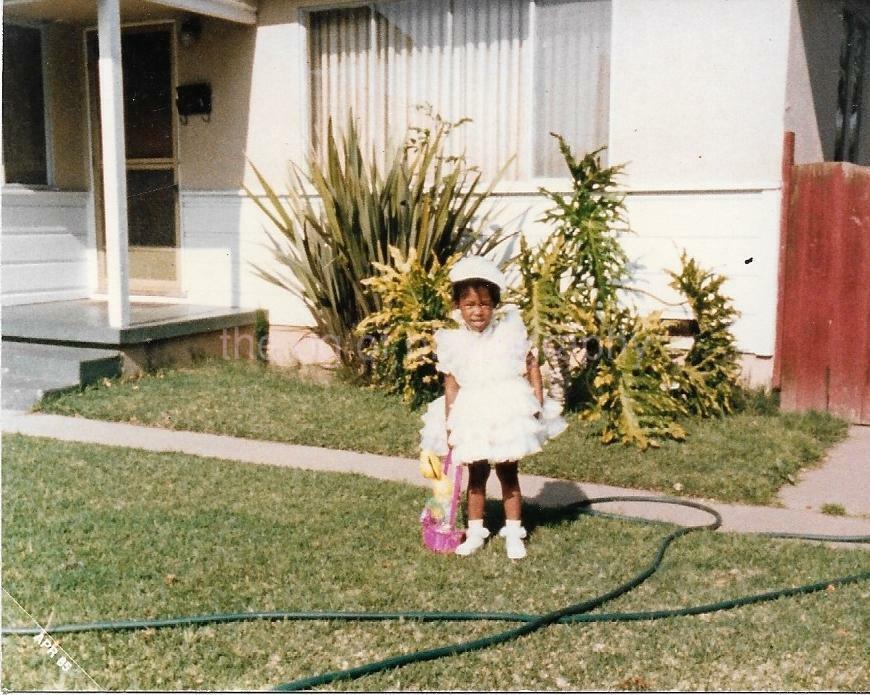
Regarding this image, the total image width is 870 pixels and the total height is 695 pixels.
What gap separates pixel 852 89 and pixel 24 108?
835 centimetres

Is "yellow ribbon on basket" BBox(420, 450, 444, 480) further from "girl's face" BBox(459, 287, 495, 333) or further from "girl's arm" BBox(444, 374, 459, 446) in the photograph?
"girl's face" BBox(459, 287, 495, 333)

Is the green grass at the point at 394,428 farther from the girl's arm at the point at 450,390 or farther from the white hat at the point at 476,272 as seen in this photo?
the white hat at the point at 476,272

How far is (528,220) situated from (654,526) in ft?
12.6

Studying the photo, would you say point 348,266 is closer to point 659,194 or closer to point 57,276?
point 659,194

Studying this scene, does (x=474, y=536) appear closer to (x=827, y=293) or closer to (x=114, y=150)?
(x=827, y=293)

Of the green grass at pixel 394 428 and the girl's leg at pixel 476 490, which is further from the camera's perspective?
the green grass at pixel 394 428

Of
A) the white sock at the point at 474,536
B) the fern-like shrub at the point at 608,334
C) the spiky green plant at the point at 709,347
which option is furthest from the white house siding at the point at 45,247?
the white sock at the point at 474,536

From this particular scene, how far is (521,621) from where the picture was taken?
11.3ft

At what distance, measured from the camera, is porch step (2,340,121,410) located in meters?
7.32

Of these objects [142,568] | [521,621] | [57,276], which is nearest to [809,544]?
[521,621]

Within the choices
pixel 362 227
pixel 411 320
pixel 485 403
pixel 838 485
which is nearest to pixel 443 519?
pixel 485 403

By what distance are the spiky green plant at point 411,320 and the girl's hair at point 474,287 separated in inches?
87.2

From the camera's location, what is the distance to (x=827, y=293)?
6691mm

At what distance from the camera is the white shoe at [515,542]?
4.12 m
